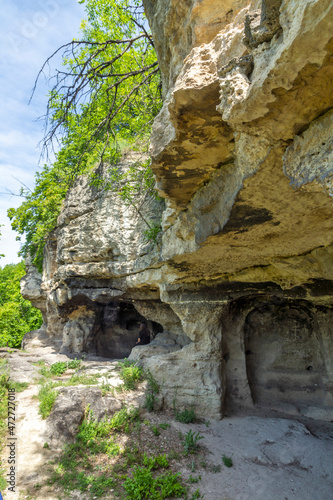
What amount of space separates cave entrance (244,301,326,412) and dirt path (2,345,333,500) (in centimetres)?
70

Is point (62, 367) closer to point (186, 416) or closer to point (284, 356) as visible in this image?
point (186, 416)

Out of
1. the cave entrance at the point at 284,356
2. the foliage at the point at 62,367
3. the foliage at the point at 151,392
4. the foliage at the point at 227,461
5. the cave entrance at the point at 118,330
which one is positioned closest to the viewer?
the foliage at the point at 227,461

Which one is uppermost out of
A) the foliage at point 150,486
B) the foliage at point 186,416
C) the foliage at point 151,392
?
the foliage at point 151,392

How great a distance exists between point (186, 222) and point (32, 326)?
14.4 meters

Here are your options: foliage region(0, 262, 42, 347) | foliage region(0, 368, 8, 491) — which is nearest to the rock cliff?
foliage region(0, 368, 8, 491)

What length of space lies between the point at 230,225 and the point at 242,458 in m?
3.55

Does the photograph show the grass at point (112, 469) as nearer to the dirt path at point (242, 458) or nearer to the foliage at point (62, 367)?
the dirt path at point (242, 458)

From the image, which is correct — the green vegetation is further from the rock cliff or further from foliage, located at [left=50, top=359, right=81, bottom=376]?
foliage, located at [left=50, top=359, right=81, bottom=376]

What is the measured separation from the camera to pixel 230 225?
9.41 feet

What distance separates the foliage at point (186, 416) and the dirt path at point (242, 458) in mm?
102

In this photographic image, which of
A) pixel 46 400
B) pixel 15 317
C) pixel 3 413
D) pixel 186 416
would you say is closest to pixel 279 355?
pixel 186 416

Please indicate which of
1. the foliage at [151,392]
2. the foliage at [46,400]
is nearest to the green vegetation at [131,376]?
the foliage at [151,392]

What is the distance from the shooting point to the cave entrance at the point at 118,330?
31.2 ft

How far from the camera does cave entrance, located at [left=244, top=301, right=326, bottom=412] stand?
18.9 feet
